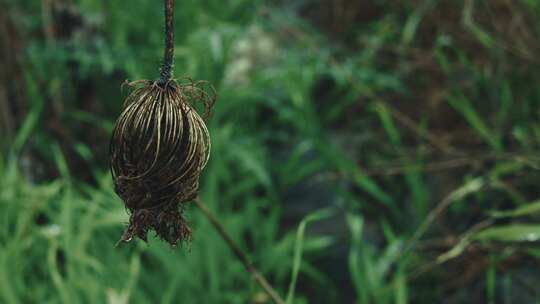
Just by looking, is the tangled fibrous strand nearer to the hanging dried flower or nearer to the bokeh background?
the hanging dried flower

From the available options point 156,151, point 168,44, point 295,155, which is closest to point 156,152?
point 156,151

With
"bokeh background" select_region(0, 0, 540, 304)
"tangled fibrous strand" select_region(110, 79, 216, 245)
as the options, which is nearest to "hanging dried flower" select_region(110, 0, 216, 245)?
"tangled fibrous strand" select_region(110, 79, 216, 245)

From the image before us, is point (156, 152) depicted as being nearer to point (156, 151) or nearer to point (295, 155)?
point (156, 151)

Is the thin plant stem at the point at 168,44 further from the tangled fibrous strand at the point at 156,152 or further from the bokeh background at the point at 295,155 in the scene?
the bokeh background at the point at 295,155

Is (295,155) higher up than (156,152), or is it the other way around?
(156,152)

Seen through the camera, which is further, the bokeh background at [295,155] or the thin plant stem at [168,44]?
the bokeh background at [295,155]

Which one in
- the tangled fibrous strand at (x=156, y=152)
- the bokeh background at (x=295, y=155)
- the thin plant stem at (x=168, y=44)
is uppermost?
the thin plant stem at (x=168, y=44)

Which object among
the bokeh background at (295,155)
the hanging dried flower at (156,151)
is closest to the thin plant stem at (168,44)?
the hanging dried flower at (156,151)
